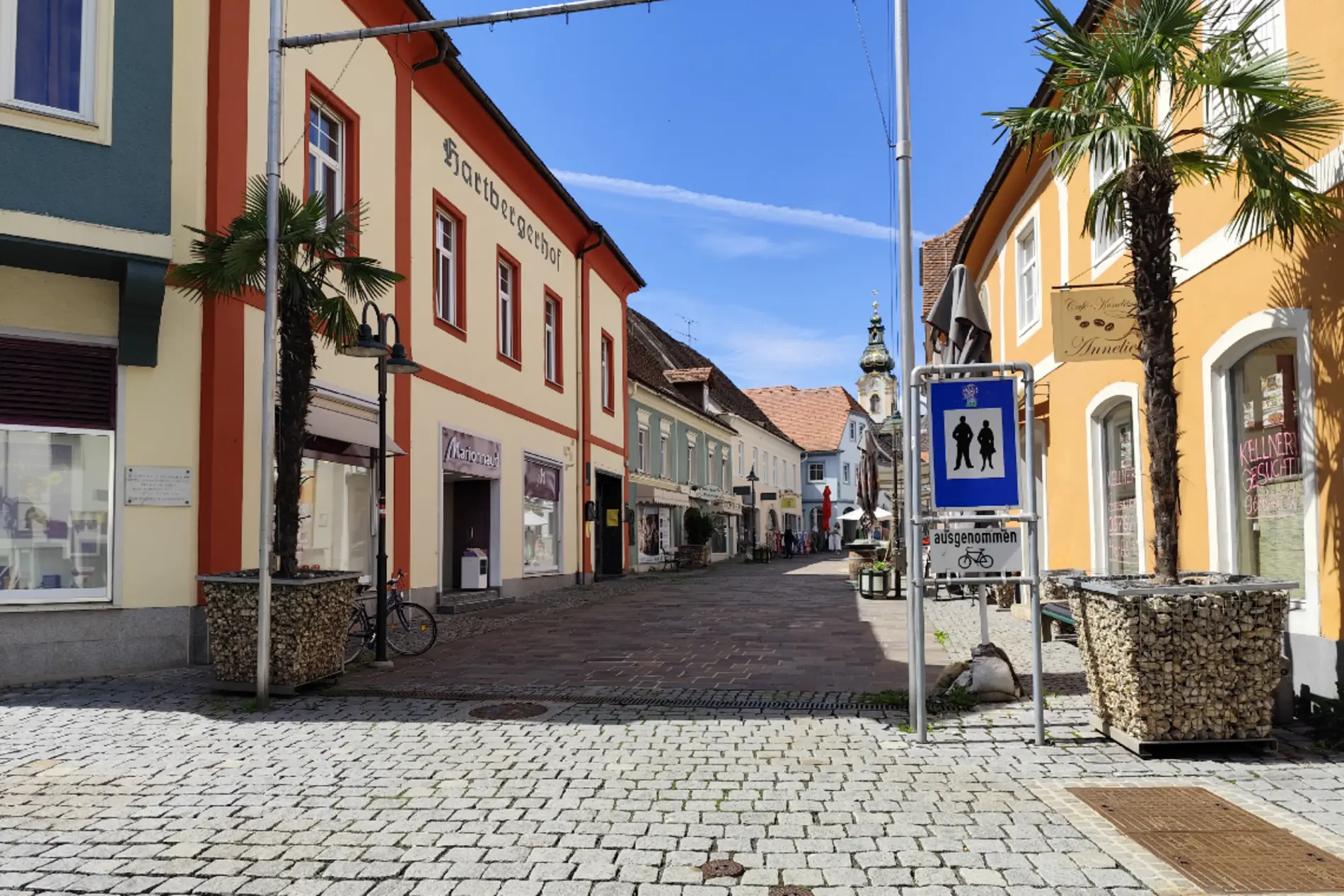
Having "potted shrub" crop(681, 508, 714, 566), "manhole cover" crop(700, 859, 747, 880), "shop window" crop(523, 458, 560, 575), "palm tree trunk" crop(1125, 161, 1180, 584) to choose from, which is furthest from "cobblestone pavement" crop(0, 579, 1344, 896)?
"potted shrub" crop(681, 508, 714, 566)

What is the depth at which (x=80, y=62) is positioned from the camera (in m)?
9.22

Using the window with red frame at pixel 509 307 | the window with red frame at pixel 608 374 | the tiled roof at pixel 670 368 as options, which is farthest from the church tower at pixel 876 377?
the window with red frame at pixel 509 307

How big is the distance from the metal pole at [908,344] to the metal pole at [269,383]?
4.44 meters

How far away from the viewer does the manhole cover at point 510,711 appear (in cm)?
725

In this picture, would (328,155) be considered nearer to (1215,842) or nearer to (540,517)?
(540,517)

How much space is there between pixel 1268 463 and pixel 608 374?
66.3 ft

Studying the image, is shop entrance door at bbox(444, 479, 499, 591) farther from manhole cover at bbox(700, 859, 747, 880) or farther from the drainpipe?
manhole cover at bbox(700, 859, 747, 880)

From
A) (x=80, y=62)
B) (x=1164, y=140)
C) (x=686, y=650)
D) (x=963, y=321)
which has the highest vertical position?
(x=80, y=62)

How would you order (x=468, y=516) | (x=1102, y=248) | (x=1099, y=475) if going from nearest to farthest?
1. (x=1102, y=248)
2. (x=1099, y=475)
3. (x=468, y=516)

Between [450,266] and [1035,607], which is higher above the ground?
[450,266]

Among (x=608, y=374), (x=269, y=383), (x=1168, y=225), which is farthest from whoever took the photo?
(x=608, y=374)

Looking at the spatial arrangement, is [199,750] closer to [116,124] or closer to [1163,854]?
[1163,854]

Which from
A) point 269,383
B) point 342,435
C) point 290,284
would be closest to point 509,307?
point 342,435

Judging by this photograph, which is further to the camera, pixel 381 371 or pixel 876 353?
pixel 876 353
